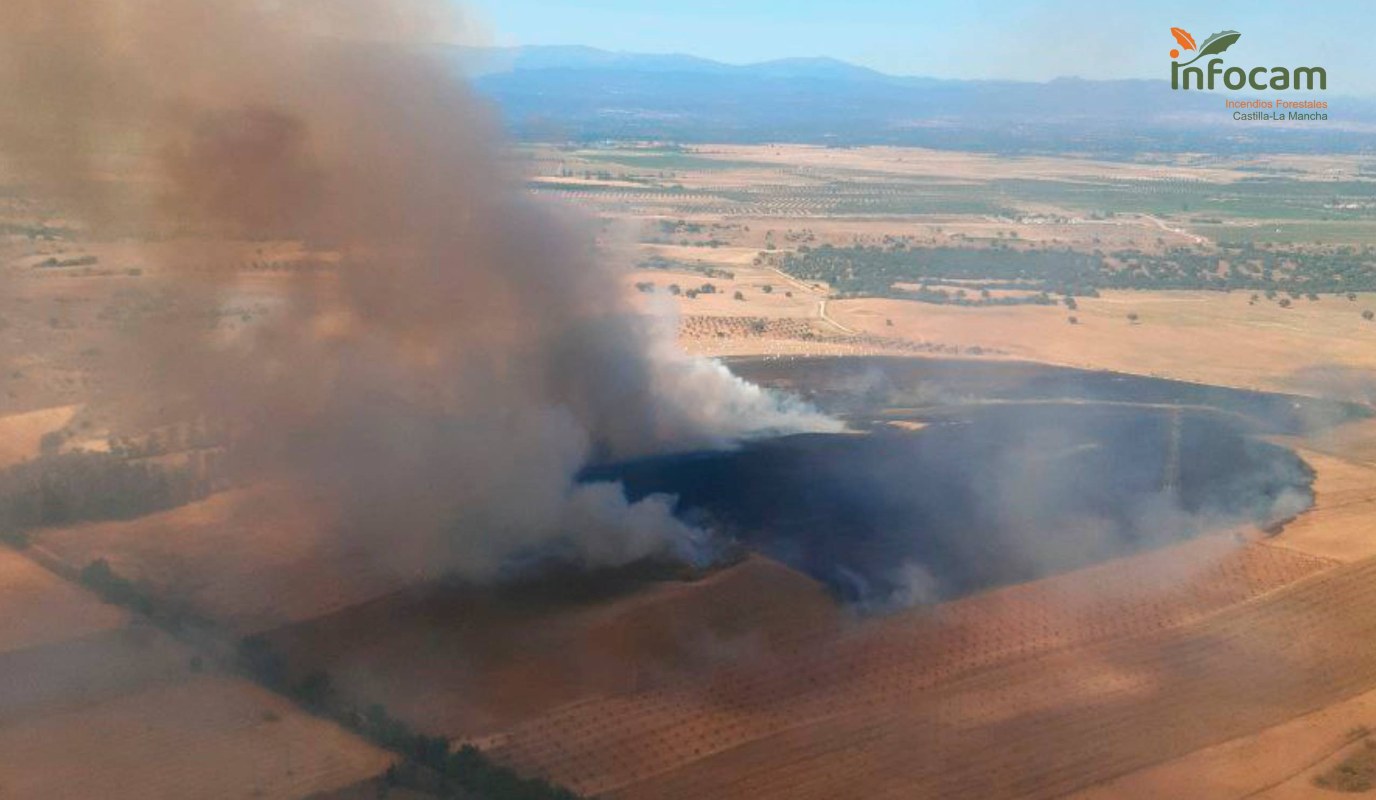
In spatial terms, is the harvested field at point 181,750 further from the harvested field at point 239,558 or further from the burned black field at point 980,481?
the burned black field at point 980,481

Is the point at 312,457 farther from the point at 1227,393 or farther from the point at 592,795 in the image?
the point at 1227,393

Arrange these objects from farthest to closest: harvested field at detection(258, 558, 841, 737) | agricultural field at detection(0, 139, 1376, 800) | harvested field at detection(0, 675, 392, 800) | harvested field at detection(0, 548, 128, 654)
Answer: harvested field at detection(0, 548, 128, 654) < harvested field at detection(258, 558, 841, 737) < agricultural field at detection(0, 139, 1376, 800) < harvested field at detection(0, 675, 392, 800)

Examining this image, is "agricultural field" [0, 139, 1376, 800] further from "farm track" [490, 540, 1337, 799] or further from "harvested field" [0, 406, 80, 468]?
"harvested field" [0, 406, 80, 468]

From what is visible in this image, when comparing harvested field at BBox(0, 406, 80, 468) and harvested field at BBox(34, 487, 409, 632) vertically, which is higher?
harvested field at BBox(0, 406, 80, 468)

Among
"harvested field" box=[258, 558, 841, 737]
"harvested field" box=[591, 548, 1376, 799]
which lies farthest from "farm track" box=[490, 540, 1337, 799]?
"harvested field" box=[258, 558, 841, 737]

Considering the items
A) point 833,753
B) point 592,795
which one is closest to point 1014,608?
point 833,753

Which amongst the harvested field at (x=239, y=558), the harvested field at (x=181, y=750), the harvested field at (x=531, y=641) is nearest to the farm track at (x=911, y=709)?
the harvested field at (x=531, y=641)

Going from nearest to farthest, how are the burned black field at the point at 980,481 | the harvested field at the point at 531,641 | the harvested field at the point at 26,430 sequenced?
the harvested field at the point at 531,641, the burned black field at the point at 980,481, the harvested field at the point at 26,430
